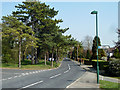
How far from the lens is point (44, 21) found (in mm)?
41781

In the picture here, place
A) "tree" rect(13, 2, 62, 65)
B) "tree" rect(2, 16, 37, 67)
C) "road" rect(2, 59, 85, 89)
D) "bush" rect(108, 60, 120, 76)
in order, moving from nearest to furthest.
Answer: "road" rect(2, 59, 85, 89) → "bush" rect(108, 60, 120, 76) → "tree" rect(2, 16, 37, 67) → "tree" rect(13, 2, 62, 65)

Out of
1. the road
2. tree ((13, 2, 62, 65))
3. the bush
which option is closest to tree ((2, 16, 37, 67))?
tree ((13, 2, 62, 65))

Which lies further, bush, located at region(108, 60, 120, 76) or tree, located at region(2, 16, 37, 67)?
tree, located at region(2, 16, 37, 67)

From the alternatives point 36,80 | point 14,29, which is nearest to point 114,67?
point 36,80

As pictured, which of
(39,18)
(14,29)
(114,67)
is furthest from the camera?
(39,18)

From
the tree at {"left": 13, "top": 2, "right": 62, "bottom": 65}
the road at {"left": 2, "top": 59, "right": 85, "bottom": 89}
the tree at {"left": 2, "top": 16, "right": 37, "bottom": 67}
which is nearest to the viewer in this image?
the road at {"left": 2, "top": 59, "right": 85, "bottom": 89}

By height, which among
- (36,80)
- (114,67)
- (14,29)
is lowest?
(36,80)

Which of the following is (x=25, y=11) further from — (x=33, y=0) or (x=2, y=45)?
(x=2, y=45)

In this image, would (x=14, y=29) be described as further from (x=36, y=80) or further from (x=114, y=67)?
(x=114, y=67)

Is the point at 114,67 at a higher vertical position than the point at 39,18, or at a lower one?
lower

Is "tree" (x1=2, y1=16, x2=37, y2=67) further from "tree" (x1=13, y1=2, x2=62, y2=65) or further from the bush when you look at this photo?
the bush

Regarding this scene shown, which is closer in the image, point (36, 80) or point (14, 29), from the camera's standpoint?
point (36, 80)

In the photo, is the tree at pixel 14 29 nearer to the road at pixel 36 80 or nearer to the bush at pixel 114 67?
the road at pixel 36 80

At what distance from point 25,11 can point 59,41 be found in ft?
35.9
